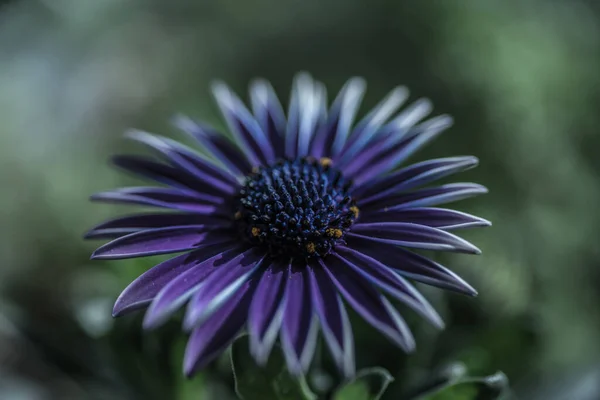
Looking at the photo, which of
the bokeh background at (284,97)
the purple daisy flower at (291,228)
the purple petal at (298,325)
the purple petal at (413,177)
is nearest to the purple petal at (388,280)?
the purple daisy flower at (291,228)

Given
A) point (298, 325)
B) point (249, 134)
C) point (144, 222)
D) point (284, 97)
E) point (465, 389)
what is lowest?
point (465, 389)

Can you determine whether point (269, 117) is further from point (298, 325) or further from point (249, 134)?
point (298, 325)

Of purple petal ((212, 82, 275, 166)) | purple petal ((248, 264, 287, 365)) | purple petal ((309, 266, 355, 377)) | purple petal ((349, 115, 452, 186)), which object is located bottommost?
purple petal ((309, 266, 355, 377))

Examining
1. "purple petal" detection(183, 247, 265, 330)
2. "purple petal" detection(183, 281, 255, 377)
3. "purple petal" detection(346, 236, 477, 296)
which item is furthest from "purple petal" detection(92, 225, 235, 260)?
"purple petal" detection(346, 236, 477, 296)

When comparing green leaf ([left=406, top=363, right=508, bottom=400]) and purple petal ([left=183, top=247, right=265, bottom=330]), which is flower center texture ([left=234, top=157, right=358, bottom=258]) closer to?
purple petal ([left=183, top=247, right=265, bottom=330])

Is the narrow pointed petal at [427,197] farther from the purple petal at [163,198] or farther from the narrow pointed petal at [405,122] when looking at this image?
the purple petal at [163,198]

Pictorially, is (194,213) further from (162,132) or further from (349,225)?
(162,132)

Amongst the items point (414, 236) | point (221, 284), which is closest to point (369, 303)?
point (414, 236)
